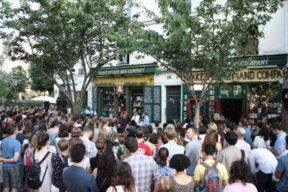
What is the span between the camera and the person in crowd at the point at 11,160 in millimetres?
8953

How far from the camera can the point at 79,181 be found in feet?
18.2

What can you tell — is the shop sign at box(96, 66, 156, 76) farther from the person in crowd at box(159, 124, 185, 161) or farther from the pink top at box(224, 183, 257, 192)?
the pink top at box(224, 183, 257, 192)

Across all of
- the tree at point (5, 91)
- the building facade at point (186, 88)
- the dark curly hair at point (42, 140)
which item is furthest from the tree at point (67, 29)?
the tree at point (5, 91)

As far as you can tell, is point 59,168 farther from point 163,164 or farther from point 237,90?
point 237,90

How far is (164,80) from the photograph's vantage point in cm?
2484

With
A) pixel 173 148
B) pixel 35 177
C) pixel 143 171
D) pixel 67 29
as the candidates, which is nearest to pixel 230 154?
pixel 173 148

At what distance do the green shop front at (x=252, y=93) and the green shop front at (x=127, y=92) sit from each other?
13.9ft

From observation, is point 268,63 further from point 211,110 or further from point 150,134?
point 150,134

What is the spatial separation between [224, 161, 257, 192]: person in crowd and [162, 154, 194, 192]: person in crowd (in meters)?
0.52

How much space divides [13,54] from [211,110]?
10.0 meters

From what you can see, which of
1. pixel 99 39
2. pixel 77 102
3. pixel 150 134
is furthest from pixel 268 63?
pixel 150 134

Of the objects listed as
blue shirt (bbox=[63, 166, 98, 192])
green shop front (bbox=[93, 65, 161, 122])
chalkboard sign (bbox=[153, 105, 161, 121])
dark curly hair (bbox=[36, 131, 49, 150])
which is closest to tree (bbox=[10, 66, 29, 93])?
green shop front (bbox=[93, 65, 161, 122])

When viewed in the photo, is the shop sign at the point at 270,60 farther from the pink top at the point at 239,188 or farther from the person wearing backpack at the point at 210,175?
the pink top at the point at 239,188

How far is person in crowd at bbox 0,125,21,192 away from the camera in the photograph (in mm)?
8953
